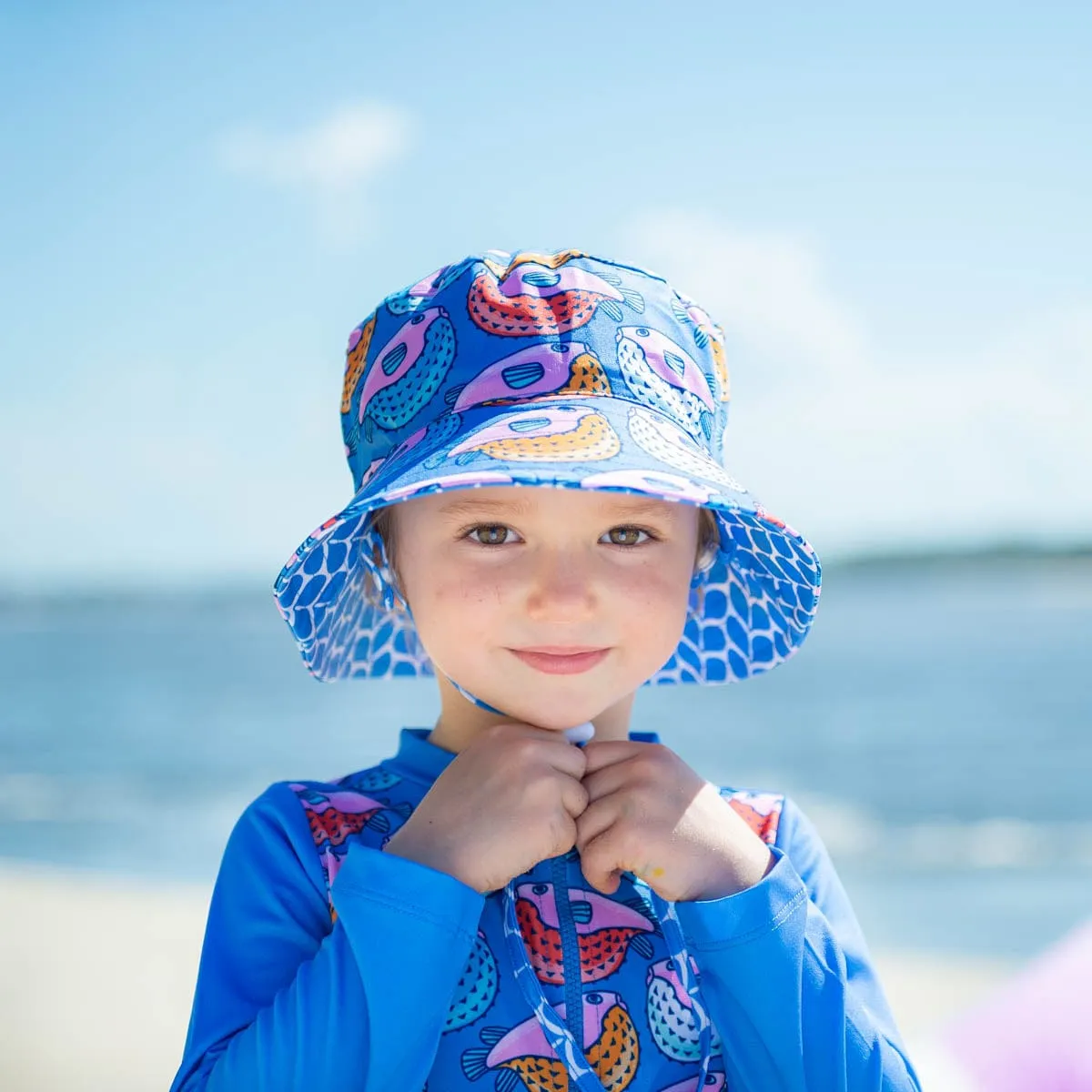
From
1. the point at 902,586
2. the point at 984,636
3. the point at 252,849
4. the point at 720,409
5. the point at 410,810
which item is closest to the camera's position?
the point at 252,849

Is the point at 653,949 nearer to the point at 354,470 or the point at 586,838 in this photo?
the point at 586,838

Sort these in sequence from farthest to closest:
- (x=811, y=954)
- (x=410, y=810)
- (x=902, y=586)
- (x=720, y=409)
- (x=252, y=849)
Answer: (x=902, y=586)
(x=720, y=409)
(x=410, y=810)
(x=252, y=849)
(x=811, y=954)

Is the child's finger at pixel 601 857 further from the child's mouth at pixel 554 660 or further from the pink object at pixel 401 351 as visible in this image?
the pink object at pixel 401 351

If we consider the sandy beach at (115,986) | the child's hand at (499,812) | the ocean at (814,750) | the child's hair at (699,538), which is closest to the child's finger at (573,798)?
the child's hand at (499,812)

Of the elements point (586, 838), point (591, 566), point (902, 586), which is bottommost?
point (586, 838)

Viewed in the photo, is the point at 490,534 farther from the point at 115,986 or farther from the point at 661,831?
the point at 115,986

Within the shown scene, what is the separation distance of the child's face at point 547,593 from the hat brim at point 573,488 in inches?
3.2

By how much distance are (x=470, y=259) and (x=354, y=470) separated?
38 centimetres

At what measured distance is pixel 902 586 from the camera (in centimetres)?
2550

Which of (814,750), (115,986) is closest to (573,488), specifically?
(115,986)

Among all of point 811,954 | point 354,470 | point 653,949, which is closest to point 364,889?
point 653,949

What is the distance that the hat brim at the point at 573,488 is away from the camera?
5.11 feet

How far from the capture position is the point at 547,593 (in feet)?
5.30

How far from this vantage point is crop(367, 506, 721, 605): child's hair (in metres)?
1.91
